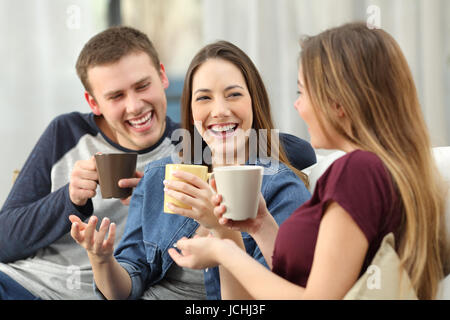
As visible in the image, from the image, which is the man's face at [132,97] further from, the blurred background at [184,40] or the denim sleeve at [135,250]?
the blurred background at [184,40]

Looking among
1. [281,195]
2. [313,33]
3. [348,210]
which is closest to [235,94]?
[281,195]

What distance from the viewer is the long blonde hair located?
83cm

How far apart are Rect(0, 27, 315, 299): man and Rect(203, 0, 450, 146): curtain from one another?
632 mm

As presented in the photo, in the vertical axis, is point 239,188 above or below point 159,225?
above

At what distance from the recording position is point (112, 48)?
151 cm

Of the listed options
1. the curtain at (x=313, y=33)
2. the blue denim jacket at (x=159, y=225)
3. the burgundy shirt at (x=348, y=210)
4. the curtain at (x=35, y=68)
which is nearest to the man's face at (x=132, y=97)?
the blue denim jacket at (x=159, y=225)

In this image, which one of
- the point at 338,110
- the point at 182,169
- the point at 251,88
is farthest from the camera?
the point at 251,88

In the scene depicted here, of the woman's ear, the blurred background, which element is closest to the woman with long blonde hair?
the woman's ear

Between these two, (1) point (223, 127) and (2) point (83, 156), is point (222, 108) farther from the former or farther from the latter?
(2) point (83, 156)

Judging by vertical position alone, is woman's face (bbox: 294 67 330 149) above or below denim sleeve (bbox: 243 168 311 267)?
above

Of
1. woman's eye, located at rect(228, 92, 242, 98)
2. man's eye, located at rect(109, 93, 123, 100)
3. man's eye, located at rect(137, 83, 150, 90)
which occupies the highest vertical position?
man's eye, located at rect(137, 83, 150, 90)

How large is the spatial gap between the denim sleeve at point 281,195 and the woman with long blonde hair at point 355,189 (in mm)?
273

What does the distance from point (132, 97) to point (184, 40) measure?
1158mm

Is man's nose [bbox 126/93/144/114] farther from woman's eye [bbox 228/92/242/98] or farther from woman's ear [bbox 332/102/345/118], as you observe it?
woman's ear [bbox 332/102/345/118]
